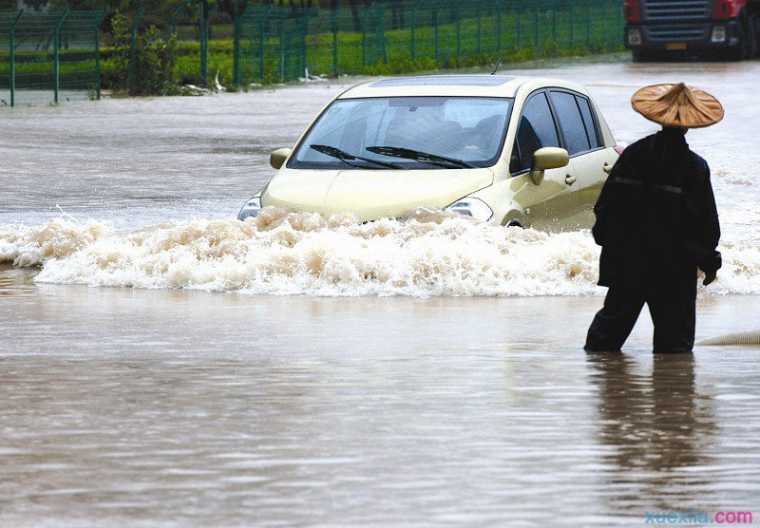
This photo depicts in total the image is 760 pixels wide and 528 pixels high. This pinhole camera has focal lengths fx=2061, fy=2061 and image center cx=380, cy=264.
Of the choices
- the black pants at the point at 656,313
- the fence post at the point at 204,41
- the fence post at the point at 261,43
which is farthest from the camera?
the fence post at the point at 261,43

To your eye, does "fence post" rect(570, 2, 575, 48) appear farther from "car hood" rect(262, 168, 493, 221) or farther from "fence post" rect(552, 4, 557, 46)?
"car hood" rect(262, 168, 493, 221)

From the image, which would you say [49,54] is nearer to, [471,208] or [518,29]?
[518,29]

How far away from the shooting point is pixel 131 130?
31.6m

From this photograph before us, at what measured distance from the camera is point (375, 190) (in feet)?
46.1

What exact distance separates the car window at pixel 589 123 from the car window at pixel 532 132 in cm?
56

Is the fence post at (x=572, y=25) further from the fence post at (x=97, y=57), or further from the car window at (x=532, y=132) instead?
the car window at (x=532, y=132)

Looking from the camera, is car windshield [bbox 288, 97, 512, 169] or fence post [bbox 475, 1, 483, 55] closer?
car windshield [bbox 288, 97, 512, 169]

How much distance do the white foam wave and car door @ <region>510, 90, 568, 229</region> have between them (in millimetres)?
175

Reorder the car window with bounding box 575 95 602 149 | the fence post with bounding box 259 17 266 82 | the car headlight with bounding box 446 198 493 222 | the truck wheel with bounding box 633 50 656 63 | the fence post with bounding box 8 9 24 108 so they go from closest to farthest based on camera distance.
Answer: the car headlight with bounding box 446 198 493 222 < the car window with bounding box 575 95 602 149 < the fence post with bounding box 8 9 24 108 < the fence post with bounding box 259 17 266 82 < the truck wheel with bounding box 633 50 656 63

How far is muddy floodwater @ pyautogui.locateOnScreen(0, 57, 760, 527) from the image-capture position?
22.1ft

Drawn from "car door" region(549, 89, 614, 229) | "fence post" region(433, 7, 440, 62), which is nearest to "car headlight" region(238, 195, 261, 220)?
"car door" region(549, 89, 614, 229)

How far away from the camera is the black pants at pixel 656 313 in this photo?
995cm

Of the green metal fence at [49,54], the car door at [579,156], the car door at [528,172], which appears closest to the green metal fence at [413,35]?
the green metal fence at [49,54]

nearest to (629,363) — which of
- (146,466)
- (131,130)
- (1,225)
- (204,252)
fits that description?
(146,466)
